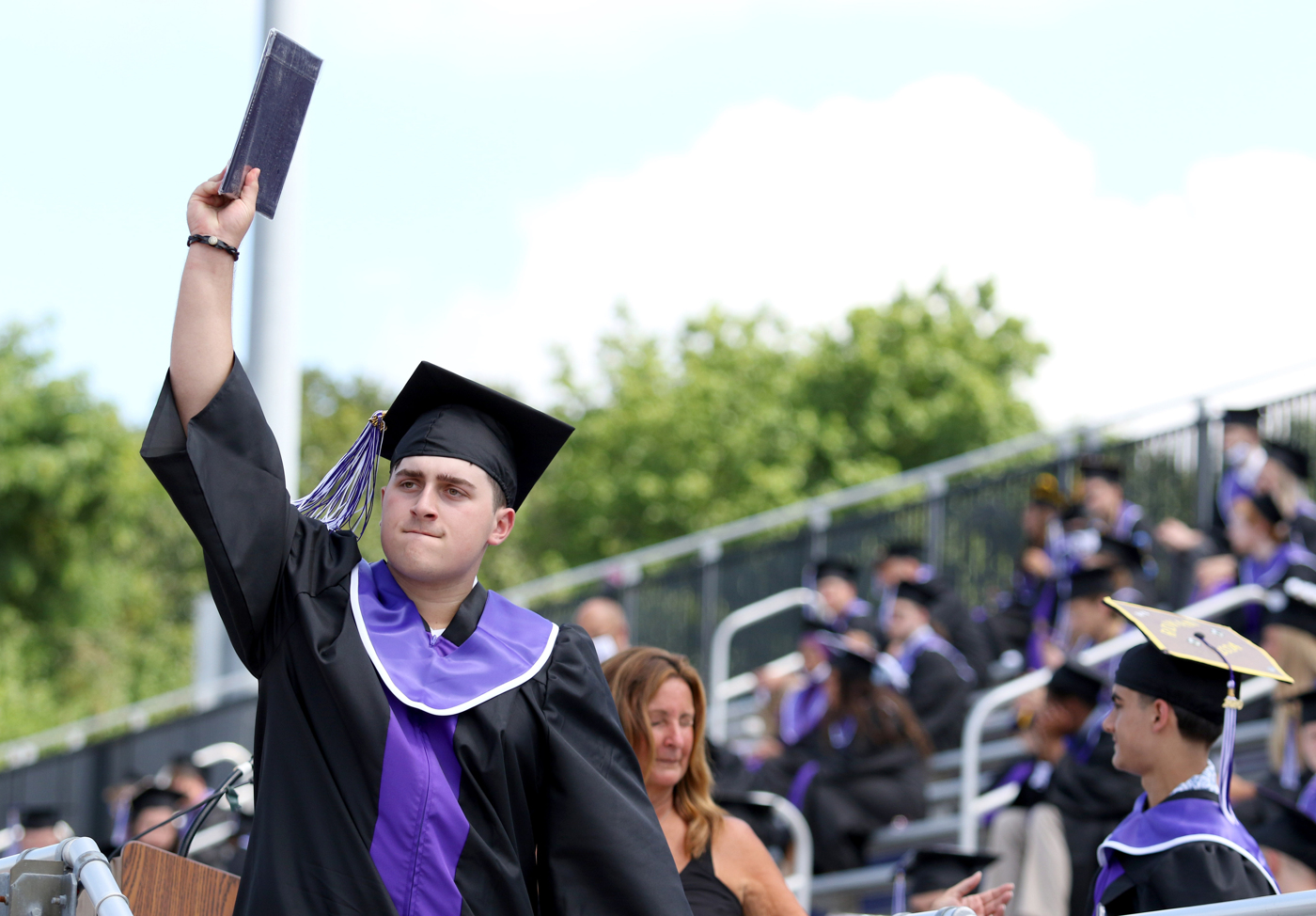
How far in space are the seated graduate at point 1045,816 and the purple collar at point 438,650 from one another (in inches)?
158

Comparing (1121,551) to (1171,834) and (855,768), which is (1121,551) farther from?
(1171,834)

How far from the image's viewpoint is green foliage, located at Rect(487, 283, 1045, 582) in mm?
30859

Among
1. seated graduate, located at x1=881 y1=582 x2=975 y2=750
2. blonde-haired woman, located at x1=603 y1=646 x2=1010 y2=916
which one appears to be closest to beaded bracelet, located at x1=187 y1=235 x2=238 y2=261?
blonde-haired woman, located at x1=603 y1=646 x2=1010 y2=916

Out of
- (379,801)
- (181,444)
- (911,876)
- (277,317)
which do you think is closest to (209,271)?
(181,444)

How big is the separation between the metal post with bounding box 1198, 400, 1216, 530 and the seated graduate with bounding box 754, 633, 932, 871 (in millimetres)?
3421

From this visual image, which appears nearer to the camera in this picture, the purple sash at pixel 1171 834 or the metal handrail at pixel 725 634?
the purple sash at pixel 1171 834

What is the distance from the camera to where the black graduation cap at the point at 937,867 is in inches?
221

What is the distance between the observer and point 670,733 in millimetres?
3979

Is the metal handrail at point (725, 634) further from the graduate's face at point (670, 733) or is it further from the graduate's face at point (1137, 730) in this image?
the graduate's face at point (1137, 730)

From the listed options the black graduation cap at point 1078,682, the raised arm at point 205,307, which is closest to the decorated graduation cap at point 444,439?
the raised arm at point 205,307

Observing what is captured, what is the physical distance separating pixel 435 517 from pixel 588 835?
623mm

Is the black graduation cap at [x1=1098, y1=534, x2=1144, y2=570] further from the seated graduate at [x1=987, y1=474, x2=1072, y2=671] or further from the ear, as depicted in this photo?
the ear

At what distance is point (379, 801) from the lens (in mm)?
2375

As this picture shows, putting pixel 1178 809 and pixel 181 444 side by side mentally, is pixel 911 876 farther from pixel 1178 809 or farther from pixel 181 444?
pixel 181 444
